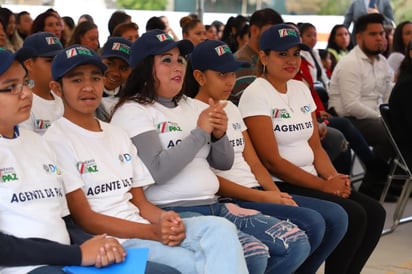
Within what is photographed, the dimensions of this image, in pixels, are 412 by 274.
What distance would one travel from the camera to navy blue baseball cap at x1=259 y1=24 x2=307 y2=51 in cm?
356

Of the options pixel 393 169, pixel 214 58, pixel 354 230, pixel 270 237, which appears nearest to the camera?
pixel 270 237

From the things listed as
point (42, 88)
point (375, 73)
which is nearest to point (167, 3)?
point (375, 73)

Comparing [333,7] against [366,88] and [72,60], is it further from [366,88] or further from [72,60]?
[72,60]

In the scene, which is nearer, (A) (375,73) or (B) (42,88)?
(B) (42,88)

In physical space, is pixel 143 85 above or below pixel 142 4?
above

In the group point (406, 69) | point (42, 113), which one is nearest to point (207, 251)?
point (42, 113)

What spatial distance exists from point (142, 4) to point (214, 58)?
5.49 m

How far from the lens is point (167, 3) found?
28.6ft

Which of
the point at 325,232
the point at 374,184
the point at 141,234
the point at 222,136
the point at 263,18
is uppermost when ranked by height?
the point at 263,18

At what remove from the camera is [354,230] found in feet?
11.0

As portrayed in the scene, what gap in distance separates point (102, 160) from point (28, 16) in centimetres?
503

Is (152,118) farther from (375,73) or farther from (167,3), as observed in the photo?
(167,3)

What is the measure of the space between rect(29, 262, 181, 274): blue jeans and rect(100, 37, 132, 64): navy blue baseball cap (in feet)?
5.15

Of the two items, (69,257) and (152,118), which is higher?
(152,118)
